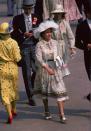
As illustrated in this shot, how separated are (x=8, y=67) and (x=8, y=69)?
0.10 ft

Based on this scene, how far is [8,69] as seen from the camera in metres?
9.20

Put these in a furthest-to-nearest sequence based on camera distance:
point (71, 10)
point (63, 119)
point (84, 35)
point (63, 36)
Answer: point (71, 10), point (63, 36), point (84, 35), point (63, 119)

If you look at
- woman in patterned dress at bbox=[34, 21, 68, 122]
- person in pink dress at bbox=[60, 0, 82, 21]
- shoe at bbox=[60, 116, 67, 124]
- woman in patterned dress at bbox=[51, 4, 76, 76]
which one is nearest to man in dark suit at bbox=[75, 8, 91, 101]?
woman in patterned dress at bbox=[51, 4, 76, 76]

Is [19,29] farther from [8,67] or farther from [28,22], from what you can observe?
[8,67]

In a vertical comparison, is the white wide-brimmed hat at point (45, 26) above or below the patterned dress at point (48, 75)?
Answer: above

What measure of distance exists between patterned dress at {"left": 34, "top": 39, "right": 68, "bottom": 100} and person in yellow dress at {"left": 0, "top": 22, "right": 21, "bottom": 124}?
1.19 ft

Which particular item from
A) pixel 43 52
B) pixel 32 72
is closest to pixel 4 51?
pixel 43 52

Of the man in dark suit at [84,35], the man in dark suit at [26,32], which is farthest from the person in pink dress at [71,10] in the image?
the man in dark suit at [84,35]

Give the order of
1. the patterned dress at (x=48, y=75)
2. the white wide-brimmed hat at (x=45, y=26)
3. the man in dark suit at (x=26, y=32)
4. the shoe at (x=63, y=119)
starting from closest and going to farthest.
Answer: the white wide-brimmed hat at (x=45, y=26) < the patterned dress at (x=48, y=75) < the shoe at (x=63, y=119) < the man in dark suit at (x=26, y=32)

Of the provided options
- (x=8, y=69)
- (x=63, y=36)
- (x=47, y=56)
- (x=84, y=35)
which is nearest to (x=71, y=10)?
(x=63, y=36)

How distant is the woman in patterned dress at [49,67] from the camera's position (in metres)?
8.86

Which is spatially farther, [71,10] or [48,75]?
[71,10]

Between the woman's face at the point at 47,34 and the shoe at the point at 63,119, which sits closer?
the woman's face at the point at 47,34

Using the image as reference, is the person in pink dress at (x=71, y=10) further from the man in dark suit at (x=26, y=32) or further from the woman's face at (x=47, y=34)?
the woman's face at (x=47, y=34)
